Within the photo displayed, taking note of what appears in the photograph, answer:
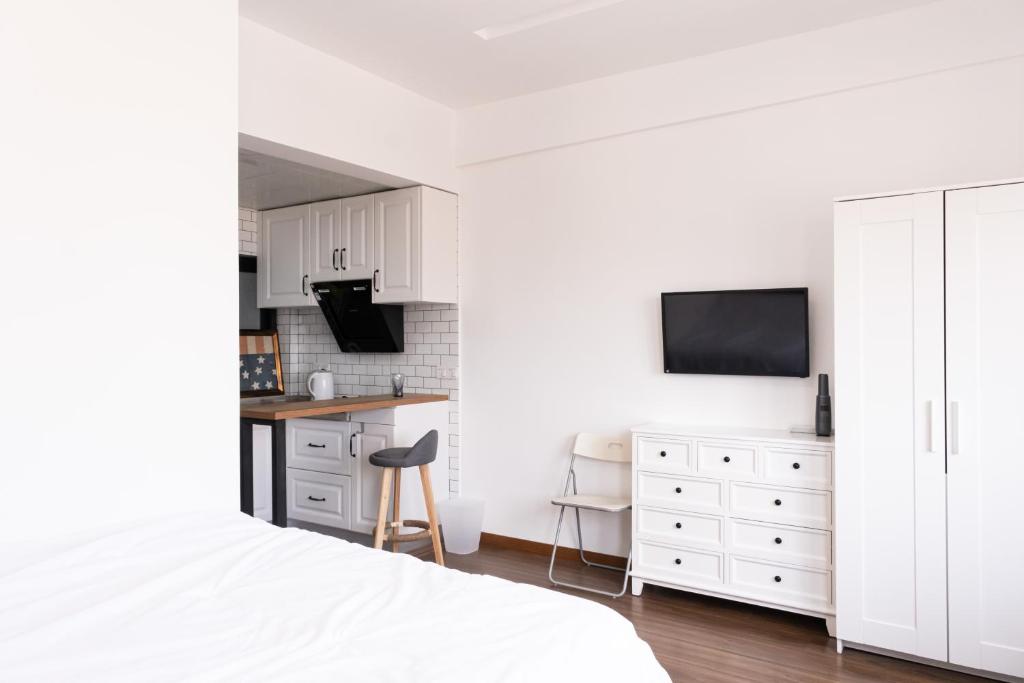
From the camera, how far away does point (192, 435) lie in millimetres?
2559

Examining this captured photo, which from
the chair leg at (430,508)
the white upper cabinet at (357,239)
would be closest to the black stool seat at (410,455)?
the chair leg at (430,508)

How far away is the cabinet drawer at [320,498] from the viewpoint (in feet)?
15.2

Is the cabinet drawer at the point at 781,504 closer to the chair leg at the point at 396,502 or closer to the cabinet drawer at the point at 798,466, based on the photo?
the cabinet drawer at the point at 798,466

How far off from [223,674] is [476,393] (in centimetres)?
361

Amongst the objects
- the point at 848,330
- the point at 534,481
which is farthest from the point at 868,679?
the point at 534,481

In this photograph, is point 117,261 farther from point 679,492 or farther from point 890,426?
point 890,426

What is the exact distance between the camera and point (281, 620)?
5.14 feet

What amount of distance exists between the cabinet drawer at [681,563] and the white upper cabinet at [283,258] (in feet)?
10.5

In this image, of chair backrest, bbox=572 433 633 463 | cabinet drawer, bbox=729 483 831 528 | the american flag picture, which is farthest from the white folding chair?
the american flag picture

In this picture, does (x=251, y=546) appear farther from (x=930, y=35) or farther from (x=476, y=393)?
(x=930, y=35)

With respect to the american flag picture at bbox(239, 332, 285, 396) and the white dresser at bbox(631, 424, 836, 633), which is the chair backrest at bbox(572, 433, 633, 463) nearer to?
the white dresser at bbox(631, 424, 836, 633)

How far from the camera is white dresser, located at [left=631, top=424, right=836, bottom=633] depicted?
3.32 meters

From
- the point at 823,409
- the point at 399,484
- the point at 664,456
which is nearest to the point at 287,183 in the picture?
the point at 399,484

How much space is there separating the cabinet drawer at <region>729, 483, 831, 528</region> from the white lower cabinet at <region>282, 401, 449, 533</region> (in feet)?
6.84
